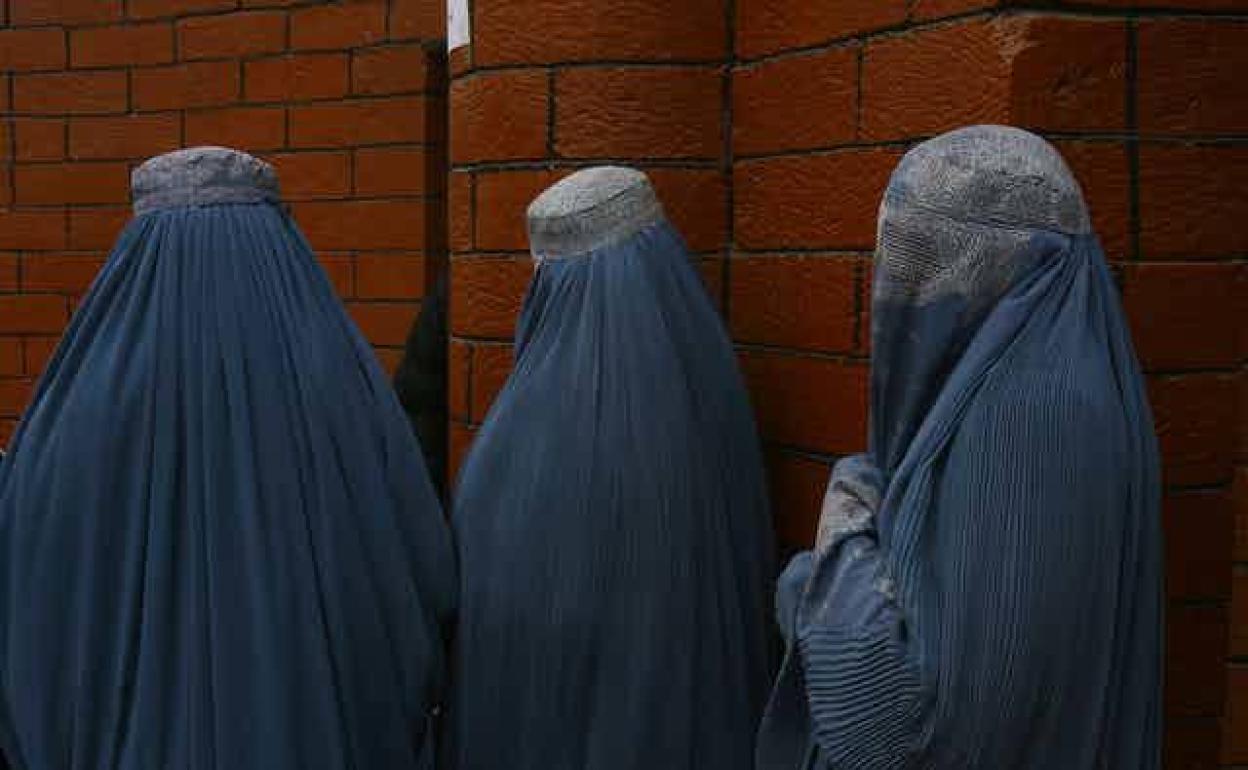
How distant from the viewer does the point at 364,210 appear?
4.15 meters

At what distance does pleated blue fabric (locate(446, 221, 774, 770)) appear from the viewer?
200 centimetres

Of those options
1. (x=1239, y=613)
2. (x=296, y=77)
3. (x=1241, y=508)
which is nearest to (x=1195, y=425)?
(x=1241, y=508)

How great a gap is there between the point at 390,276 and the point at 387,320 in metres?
0.13

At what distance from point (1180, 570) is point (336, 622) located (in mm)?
1157

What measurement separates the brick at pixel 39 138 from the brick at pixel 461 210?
2481 mm

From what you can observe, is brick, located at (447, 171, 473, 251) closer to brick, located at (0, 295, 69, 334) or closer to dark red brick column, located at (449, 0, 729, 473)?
dark red brick column, located at (449, 0, 729, 473)

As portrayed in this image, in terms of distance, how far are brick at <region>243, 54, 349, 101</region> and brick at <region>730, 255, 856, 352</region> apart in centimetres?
206

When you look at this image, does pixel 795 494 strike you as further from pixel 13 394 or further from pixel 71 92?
pixel 13 394

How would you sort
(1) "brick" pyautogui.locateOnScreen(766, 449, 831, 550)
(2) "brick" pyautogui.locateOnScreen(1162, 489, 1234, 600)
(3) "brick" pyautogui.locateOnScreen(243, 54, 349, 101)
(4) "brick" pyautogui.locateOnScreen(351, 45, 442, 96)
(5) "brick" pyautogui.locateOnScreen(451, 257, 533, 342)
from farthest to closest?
(3) "brick" pyautogui.locateOnScreen(243, 54, 349, 101)
(4) "brick" pyautogui.locateOnScreen(351, 45, 442, 96)
(5) "brick" pyautogui.locateOnScreen(451, 257, 533, 342)
(1) "brick" pyautogui.locateOnScreen(766, 449, 831, 550)
(2) "brick" pyautogui.locateOnScreen(1162, 489, 1234, 600)

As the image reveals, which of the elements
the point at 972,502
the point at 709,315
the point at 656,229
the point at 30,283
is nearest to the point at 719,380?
the point at 709,315

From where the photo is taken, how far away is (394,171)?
4102mm

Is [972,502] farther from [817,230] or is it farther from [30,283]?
[30,283]

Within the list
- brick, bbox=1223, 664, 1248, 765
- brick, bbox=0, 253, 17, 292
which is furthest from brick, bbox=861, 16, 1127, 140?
brick, bbox=0, 253, 17, 292

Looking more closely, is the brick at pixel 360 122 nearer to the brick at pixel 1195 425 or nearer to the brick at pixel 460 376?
the brick at pixel 460 376
